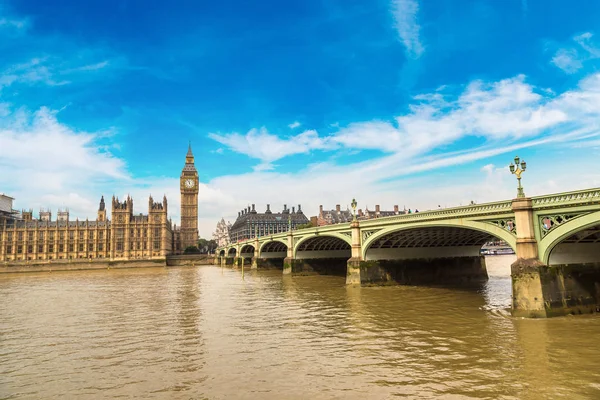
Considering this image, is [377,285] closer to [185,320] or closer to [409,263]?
[409,263]

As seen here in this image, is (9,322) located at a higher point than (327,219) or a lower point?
lower

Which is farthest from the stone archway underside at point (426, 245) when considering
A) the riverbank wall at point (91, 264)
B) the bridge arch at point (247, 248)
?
the riverbank wall at point (91, 264)

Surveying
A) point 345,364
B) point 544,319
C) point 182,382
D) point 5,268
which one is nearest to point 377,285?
point 544,319

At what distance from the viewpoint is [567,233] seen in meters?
18.3

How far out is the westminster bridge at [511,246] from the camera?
18734 millimetres

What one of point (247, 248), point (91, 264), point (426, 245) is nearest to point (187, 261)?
point (91, 264)

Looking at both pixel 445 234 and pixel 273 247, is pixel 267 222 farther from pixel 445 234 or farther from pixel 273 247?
pixel 445 234

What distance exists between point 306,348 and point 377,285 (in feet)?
70.9

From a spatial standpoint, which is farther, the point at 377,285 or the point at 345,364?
the point at 377,285

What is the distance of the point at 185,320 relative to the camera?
837 inches

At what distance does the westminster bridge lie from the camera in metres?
18.7

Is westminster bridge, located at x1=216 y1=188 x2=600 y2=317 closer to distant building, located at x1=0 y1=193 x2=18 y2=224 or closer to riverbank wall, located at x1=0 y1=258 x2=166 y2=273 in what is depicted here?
riverbank wall, located at x1=0 y1=258 x2=166 y2=273

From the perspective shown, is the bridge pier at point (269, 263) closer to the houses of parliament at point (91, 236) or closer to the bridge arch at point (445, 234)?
the bridge arch at point (445, 234)

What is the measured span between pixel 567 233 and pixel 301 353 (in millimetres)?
13453
